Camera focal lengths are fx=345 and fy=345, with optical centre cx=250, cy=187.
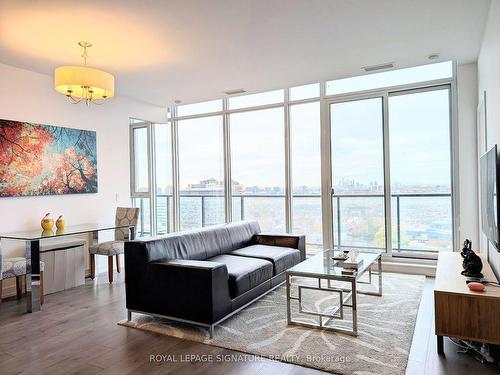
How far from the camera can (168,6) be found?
9.28 ft

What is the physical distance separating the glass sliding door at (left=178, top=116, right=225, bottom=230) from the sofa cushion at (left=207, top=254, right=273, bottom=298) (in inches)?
102

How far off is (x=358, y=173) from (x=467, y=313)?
2.98 meters

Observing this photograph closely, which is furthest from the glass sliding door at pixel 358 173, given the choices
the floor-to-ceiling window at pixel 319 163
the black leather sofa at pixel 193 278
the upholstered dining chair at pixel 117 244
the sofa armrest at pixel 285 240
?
the upholstered dining chair at pixel 117 244

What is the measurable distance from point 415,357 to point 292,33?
9.82ft

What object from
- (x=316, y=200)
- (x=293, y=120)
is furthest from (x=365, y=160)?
(x=293, y=120)

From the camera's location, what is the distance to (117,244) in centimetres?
461

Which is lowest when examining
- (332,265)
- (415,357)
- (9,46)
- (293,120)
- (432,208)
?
Result: (415,357)

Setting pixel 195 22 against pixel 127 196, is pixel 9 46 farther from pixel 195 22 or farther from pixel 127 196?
pixel 127 196

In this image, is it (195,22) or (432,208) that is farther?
(432,208)

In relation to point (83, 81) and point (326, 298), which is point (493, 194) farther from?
point (83, 81)

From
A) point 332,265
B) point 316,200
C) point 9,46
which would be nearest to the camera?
point 332,265

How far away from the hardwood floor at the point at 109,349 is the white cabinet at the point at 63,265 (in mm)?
578

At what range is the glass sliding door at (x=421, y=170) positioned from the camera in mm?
4668

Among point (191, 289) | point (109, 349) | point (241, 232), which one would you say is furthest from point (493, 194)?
point (109, 349)
